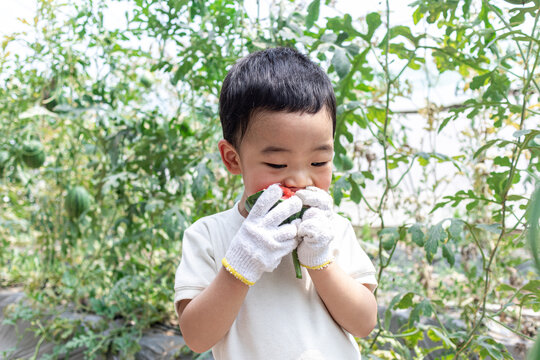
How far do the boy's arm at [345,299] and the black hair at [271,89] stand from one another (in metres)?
0.31

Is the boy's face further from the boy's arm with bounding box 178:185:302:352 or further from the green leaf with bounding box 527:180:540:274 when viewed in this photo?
the green leaf with bounding box 527:180:540:274

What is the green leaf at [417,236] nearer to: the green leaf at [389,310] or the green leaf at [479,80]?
the green leaf at [389,310]

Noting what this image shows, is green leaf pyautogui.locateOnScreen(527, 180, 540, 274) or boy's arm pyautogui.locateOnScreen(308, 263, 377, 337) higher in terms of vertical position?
green leaf pyautogui.locateOnScreen(527, 180, 540, 274)

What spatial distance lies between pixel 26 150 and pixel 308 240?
2251 mm

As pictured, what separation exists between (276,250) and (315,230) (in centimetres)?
8

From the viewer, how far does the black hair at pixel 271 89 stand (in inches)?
34.2

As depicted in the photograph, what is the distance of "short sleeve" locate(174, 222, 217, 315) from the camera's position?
3.01 ft

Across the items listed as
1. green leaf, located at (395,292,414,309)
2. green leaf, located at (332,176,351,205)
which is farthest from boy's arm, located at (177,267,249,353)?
green leaf, located at (395,292,414,309)

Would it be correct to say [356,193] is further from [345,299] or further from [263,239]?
[263,239]

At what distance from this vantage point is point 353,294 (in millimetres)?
912

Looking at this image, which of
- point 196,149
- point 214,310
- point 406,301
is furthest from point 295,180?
point 196,149

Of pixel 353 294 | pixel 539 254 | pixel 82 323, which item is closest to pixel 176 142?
pixel 82 323

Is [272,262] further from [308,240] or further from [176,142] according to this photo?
[176,142]

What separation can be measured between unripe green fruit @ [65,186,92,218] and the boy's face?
1740 millimetres
